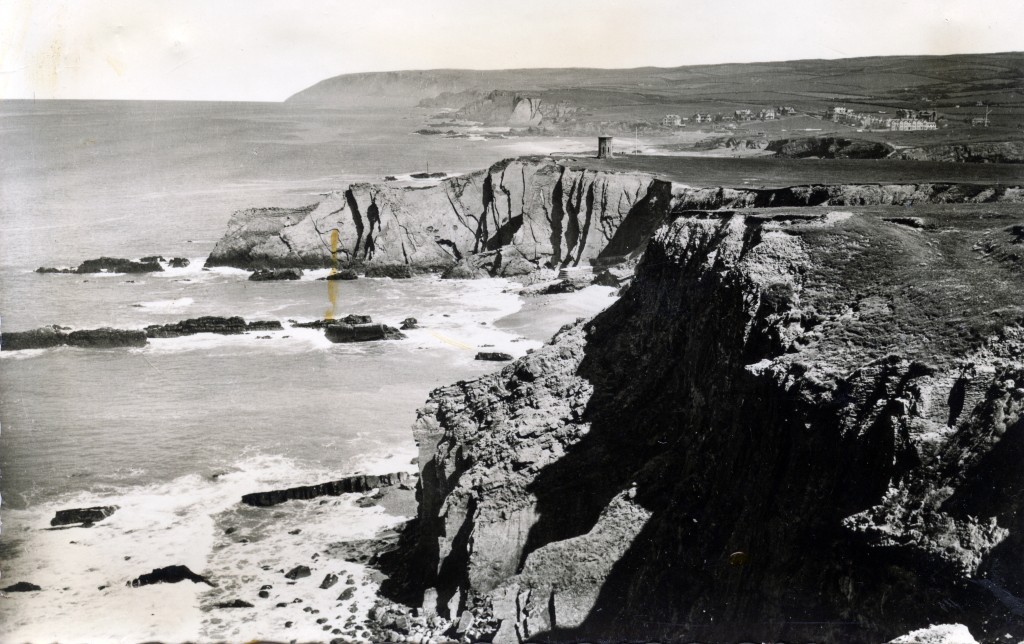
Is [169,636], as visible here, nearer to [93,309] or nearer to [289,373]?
[289,373]

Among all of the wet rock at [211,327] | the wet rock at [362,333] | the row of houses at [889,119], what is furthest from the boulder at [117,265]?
the row of houses at [889,119]

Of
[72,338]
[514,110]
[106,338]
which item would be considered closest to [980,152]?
[106,338]

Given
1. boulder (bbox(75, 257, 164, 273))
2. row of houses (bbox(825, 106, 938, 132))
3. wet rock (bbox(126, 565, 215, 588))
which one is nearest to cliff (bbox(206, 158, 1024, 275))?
boulder (bbox(75, 257, 164, 273))

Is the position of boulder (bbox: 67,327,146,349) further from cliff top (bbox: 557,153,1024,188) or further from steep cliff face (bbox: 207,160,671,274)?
cliff top (bbox: 557,153,1024,188)

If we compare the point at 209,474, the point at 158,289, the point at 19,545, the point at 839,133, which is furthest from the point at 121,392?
the point at 839,133

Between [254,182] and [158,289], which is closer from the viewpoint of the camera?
[158,289]

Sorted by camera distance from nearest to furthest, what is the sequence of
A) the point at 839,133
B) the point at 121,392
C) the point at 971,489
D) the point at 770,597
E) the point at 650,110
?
the point at 971,489, the point at 770,597, the point at 121,392, the point at 839,133, the point at 650,110

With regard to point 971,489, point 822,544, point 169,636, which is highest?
point 971,489
